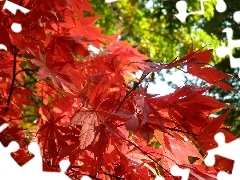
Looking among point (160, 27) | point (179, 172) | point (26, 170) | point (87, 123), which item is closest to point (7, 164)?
point (26, 170)

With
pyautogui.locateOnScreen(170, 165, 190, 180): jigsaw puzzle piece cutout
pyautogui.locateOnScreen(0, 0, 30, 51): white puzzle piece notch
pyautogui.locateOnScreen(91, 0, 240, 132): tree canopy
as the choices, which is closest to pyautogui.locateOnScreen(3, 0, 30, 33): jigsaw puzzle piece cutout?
pyautogui.locateOnScreen(0, 0, 30, 51): white puzzle piece notch

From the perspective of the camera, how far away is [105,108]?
668mm

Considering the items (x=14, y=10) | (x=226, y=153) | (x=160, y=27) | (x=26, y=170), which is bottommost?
(x=26, y=170)

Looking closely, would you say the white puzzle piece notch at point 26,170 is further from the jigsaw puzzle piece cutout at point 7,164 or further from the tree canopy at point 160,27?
the tree canopy at point 160,27

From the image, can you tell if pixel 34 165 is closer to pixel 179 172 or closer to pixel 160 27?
pixel 179 172

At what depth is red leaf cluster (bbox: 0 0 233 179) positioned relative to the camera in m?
0.62

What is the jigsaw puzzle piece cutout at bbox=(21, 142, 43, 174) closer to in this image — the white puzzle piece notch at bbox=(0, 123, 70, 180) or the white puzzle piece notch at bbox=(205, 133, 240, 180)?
the white puzzle piece notch at bbox=(0, 123, 70, 180)

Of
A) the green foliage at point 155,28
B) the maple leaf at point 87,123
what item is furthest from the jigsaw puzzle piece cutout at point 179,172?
the green foliage at point 155,28

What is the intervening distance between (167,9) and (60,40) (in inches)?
78.8

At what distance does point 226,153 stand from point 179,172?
76 mm

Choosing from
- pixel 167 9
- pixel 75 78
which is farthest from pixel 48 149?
pixel 167 9

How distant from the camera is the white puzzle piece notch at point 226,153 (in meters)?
0.65

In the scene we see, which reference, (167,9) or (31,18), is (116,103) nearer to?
(31,18)

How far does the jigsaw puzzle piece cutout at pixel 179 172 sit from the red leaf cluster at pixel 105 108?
11 millimetres
